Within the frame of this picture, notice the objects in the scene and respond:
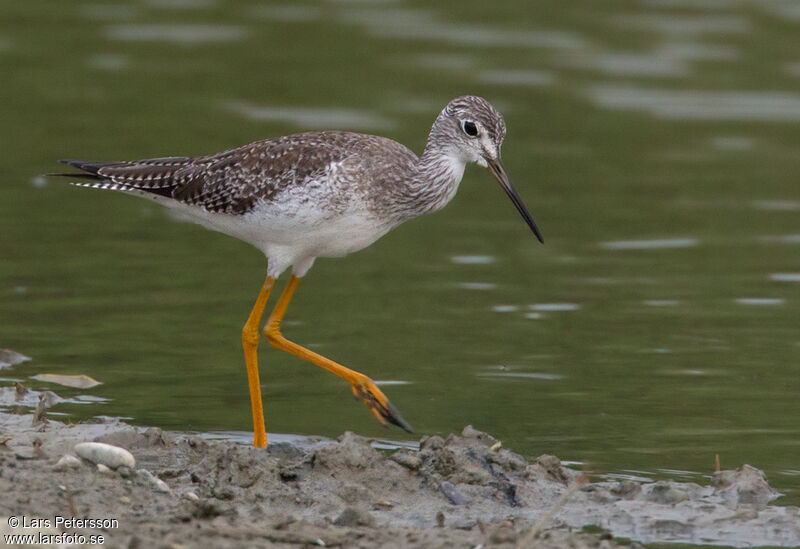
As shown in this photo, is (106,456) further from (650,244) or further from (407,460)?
(650,244)

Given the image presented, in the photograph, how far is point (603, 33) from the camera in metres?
26.3

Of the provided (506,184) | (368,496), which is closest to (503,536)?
(368,496)

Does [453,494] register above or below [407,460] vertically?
below

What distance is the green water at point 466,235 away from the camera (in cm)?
1168

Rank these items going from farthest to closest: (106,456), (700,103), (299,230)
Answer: (700,103), (299,230), (106,456)

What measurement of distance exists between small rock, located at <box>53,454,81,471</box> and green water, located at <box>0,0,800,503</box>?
2.01 m

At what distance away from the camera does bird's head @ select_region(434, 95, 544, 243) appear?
10.9 m

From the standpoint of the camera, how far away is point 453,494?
9.22m

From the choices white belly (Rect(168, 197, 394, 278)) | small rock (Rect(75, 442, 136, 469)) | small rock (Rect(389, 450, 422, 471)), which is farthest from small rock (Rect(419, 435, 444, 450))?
small rock (Rect(75, 442, 136, 469))

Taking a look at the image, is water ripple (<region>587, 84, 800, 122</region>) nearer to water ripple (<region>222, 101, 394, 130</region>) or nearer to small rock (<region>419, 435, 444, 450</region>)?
water ripple (<region>222, 101, 394, 130</region>)

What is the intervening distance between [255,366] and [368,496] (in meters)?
2.45

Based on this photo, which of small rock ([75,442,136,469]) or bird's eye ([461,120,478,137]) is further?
bird's eye ([461,120,478,137])

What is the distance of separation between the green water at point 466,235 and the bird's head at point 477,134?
1898mm

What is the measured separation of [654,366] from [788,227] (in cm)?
555
